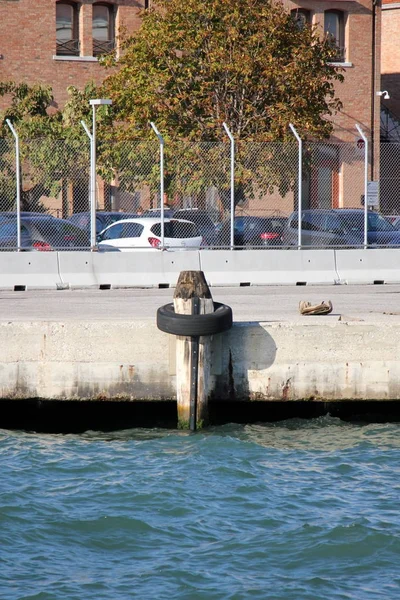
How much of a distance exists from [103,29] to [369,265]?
21.7 m

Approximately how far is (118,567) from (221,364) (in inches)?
150

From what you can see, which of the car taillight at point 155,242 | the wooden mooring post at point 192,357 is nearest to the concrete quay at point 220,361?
the wooden mooring post at point 192,357

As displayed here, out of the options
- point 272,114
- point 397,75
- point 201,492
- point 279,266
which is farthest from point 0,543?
point 397,75

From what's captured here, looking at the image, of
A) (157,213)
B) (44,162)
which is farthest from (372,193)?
(44,162)

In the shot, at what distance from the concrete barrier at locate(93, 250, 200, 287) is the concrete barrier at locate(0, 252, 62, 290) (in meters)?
0.87

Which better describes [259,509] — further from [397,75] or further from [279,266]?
[397,75]

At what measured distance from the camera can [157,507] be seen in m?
9.67

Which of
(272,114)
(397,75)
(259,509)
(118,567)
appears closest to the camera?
(118,567)

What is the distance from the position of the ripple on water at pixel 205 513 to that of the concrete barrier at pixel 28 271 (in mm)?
9027

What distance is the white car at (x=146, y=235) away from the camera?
22734 mm

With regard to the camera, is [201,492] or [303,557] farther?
[201,492]

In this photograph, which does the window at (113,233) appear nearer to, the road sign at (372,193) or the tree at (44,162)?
the tree at (44,162)

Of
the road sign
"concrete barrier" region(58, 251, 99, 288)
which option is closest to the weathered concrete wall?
"concrete barrier" region(58, 251, 99, 288)

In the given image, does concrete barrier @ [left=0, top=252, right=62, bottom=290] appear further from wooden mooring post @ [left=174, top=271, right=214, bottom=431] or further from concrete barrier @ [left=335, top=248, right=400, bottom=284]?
wooden mooring post @ [left=174, top=271, right=214, bottom=431]
